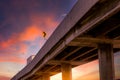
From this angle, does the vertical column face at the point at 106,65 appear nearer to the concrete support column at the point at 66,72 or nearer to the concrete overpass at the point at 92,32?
the concrete overpass at the point at 92,32

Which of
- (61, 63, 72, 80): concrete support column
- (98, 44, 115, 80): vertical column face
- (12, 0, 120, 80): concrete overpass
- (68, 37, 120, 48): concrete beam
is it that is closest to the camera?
(12, 0, 120, 80): concrete overpass

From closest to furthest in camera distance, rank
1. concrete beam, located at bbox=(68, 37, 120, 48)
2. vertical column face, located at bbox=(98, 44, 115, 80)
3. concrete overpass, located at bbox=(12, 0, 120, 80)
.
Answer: concrete overpass, located at bbox=(12, 0, 120, 80), vertical column face, located at bbox=(98, 44, 115, 80), concrete beam, located at bbox=(68, 37, 120, 48)

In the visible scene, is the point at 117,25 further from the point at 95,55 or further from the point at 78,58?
the point at 78,58

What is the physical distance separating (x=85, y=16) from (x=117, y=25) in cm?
351

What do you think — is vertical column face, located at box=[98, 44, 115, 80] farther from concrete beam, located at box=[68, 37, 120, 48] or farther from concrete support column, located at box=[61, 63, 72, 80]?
concrete support column, located at box=[61, 63, 72, 80]

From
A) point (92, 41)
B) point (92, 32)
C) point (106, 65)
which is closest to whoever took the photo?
point (106, 65)

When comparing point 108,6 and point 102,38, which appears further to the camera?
point 102,38

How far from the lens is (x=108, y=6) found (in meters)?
13.4

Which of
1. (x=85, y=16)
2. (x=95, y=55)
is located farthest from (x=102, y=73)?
(x=95, y=55)

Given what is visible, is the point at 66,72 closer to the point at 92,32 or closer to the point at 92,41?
the point at 92,41

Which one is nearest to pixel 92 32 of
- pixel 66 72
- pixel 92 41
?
pixel 92 41

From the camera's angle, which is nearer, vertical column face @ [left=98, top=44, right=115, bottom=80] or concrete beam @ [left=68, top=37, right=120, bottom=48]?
vertical column face @ [left=98, top=44, right=115, bottom=80]

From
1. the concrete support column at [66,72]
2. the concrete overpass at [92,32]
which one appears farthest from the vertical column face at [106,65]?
the concrete support column at [66,72]

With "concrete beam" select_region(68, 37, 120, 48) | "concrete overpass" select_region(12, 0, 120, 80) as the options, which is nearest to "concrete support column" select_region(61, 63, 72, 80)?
"concrete overpass" select_region(12, 0, 120, 80)
